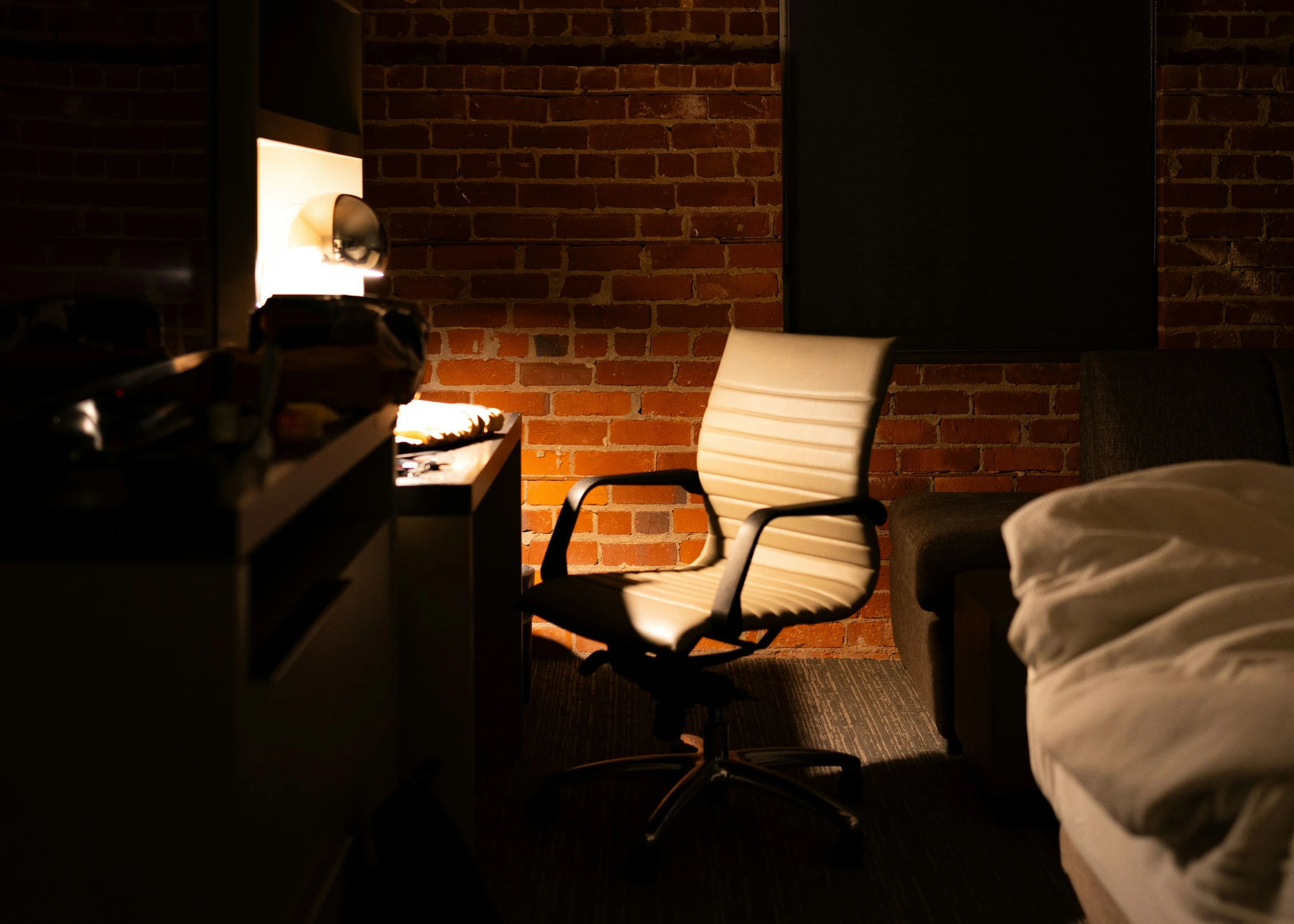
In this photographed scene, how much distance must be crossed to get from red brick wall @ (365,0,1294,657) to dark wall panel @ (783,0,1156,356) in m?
0.09

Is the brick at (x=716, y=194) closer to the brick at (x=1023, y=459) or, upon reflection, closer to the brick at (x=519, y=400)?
the brick at (x=519, y=400)

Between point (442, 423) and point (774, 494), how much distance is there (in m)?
0.74

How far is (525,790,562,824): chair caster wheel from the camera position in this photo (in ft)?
7.50

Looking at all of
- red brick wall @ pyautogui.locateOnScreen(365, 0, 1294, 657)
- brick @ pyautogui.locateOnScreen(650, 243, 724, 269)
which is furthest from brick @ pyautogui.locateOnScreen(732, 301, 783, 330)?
brick @ pyautogui.locateOnScreen(650, 243, 724, 269)

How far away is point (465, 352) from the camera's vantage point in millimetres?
3301

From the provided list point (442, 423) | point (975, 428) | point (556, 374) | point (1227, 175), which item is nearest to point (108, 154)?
point (442, 423)

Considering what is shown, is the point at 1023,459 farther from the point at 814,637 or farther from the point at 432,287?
the point at 432,287

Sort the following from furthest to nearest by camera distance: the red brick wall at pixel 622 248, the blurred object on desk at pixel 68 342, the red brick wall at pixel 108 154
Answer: the red brick wall at pixel 622 248
the red brick wall at pixel 108 154
the blurred object on desk at pixel 68 342

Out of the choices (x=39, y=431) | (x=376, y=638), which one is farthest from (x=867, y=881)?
Result: (x=39, y=431)

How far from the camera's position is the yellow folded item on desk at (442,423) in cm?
221

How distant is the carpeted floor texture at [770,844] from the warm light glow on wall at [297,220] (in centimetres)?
115

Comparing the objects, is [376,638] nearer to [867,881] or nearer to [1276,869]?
[867,881]

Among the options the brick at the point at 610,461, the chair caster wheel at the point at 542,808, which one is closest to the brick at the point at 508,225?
the brick at the point at 610,461

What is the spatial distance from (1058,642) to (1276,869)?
0.29m
